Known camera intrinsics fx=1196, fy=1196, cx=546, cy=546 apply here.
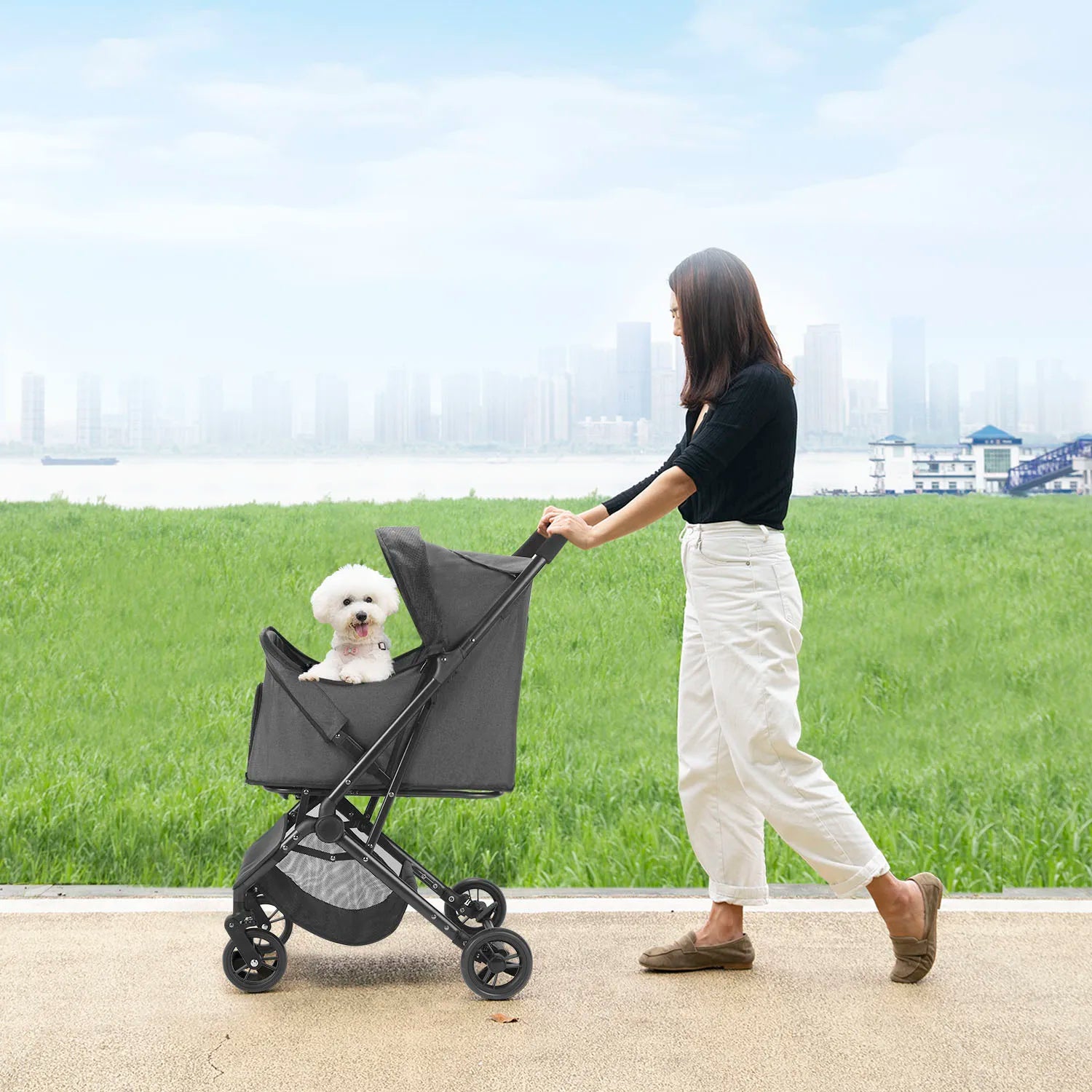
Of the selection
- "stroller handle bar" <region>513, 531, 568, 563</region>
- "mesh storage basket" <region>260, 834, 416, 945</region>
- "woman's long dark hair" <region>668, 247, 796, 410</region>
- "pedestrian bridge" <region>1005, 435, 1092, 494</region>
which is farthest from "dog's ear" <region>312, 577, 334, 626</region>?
"pedestrian bridge" <region>1005, 435, 1092, 494</region>

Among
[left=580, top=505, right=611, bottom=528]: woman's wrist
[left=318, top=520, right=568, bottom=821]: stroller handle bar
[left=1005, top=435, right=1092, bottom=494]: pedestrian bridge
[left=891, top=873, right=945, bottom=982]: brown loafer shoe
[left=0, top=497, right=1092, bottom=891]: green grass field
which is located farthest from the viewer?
[left=1005, top=435, right=1092, bottom=494]: pedestrian bridge

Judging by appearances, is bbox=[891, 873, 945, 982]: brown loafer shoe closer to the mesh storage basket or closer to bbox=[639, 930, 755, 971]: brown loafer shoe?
bbox=[639, 930, 755, 971]: brown loafer shoe

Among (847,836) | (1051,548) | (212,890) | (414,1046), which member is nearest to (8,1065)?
(414,1046)

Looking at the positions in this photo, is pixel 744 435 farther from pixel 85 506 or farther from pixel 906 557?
pixel 85 506

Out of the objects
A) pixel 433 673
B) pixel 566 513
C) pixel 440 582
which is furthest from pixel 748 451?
pixel 433 673

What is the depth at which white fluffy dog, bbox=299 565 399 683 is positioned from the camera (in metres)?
2.43

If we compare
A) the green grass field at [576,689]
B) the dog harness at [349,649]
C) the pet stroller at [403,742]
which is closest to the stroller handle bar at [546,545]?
the pet stroller at [403,742]

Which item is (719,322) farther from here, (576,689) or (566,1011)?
(576,689)

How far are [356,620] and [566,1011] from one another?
0.89m

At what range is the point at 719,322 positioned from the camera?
255 centimetres

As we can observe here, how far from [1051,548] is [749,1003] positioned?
22.2ft

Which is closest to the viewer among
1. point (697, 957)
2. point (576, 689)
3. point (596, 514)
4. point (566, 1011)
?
point (566, 1011)

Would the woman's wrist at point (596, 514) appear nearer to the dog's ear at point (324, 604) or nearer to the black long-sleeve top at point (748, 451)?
the black long-sleeve top at point (748, 451)

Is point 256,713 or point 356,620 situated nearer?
point 356,620
